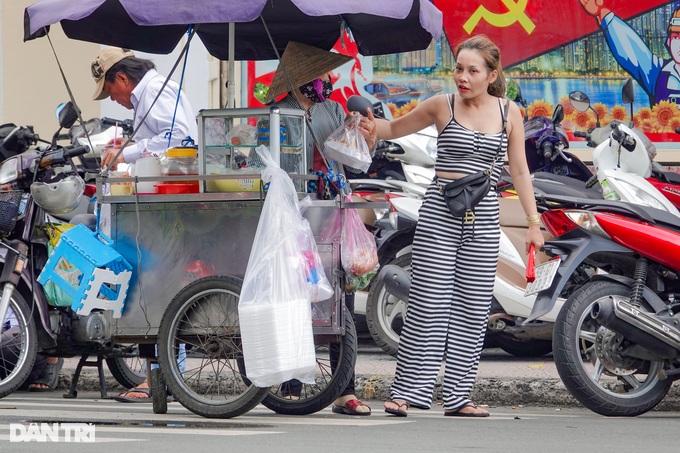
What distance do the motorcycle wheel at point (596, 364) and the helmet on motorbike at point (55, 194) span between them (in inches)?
104

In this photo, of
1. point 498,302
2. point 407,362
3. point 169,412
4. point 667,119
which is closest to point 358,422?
point 407,362


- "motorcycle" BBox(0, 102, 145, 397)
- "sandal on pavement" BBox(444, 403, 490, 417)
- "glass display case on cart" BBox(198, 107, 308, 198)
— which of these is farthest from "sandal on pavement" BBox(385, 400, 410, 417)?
"motorcycle" BBox(0, 102, 145, 397)

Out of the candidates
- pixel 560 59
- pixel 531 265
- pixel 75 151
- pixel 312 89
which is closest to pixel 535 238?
pixel 531 265

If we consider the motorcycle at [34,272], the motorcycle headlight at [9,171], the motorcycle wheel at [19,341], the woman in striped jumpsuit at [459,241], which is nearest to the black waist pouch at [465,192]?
the woman in striped jumpsuit at [459,241]

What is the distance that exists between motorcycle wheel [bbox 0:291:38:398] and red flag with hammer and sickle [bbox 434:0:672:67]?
24.9 feet

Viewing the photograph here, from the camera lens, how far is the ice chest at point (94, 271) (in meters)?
6.40

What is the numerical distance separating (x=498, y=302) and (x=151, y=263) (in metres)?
3.12

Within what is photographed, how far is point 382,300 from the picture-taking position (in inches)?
362

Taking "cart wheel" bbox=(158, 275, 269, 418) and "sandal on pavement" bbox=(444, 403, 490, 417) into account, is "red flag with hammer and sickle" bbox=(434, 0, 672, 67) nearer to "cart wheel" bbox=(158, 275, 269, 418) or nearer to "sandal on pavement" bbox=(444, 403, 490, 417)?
"sandal on pavement" bbox=(444, 403, 490, 417)

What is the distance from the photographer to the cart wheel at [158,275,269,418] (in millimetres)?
6188

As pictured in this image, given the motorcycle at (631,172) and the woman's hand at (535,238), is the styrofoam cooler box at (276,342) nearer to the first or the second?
the woman's hand at (535,238)

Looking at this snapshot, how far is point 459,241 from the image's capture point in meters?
6.57

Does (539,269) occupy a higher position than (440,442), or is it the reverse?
(539,269)

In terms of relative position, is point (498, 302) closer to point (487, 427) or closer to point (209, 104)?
point (487, 427)
